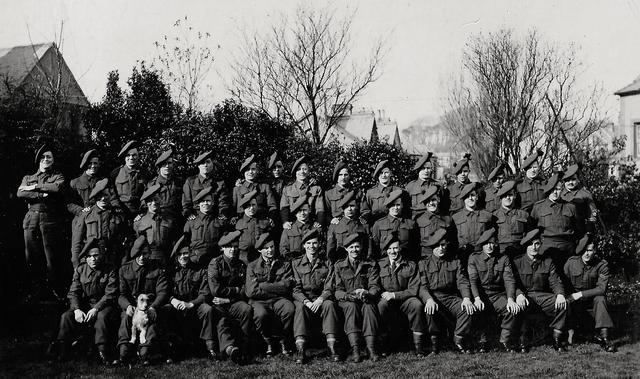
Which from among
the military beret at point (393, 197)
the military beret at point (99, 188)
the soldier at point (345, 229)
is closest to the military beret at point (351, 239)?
the soldier at point (345, 229)

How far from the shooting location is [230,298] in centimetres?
684

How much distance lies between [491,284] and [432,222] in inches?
44.2

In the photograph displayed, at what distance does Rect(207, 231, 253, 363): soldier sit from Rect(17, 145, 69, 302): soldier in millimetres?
2482

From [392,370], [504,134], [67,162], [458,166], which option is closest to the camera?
[392,370]

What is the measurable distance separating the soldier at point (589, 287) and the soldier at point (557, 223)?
34cm

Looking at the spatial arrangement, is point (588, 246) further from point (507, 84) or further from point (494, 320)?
point (507, 84)

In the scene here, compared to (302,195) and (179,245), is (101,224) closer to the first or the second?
(179,245)

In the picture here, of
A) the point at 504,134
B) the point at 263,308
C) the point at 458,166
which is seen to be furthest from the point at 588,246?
the point at 504,134

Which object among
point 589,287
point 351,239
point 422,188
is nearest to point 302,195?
point 351,239

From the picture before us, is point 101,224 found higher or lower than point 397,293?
higher

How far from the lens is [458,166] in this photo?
826 centimetres

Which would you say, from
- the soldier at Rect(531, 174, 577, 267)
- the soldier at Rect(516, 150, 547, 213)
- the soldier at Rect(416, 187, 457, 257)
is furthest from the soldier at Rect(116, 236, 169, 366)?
the soldier at Rect(516, 150, 547, 213)

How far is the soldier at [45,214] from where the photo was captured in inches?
300

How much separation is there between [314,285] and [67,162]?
4828 mm
